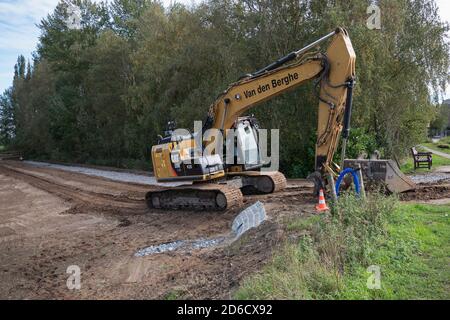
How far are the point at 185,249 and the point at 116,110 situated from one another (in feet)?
83.0

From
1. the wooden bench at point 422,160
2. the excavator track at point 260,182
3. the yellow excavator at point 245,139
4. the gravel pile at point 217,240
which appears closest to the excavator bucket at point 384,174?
the yellow excavator at point 245,139

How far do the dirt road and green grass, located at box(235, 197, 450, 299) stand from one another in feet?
2.03

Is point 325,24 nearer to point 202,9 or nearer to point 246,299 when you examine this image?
point 202,9

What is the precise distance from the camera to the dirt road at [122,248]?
6.31 m

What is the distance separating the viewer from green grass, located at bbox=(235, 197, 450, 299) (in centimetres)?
475

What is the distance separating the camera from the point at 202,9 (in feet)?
67.0

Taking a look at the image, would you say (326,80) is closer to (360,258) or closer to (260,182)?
(260,182)

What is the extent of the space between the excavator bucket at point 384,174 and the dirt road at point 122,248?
56.6 inches

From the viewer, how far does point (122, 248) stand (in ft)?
28.7

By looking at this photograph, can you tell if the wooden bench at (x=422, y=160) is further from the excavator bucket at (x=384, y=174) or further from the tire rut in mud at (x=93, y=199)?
the tire rut in mud at (x=93, y=199)

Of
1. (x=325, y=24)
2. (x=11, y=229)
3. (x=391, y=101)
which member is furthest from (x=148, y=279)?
(x=391, y=101)

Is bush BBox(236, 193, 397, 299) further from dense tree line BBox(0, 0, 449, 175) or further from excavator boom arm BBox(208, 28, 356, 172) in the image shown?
dense tree line BBox(0, 0, 449, 175)

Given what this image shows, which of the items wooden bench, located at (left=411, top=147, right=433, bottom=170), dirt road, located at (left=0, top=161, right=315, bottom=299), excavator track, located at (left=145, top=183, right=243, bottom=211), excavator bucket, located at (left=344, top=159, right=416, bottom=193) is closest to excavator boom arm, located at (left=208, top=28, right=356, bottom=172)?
excavator bucket, located at (left=344, top=159, right=416, bottom=193)

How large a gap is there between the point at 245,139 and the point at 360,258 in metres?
6.66
